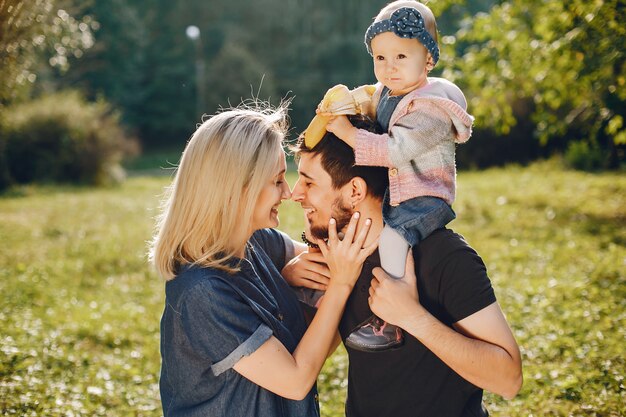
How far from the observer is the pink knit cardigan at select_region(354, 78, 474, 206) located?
2.56 m

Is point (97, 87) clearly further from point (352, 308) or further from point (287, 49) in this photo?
point (352, 308)

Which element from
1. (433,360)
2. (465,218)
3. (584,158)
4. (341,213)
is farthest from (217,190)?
(584,158)

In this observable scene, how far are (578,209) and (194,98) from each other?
1401 inches

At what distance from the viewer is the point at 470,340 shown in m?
2.22

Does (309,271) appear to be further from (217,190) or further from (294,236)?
(294,236)

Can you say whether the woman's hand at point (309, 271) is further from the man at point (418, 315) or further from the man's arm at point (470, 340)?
the man's arm at point (470, 340)

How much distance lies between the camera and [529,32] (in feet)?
32.0

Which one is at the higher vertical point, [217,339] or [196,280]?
[196,280]

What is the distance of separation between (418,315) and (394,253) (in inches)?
11.0

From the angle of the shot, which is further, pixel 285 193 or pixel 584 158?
pixel 584 158

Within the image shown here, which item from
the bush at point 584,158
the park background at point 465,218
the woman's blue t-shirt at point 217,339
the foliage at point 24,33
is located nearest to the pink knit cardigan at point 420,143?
the woman's blue t-shirt at point 217,339

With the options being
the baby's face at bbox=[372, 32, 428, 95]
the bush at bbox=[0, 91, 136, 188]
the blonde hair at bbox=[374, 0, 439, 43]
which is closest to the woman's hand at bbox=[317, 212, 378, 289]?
the baby's face at bbox=[372, 32, 428, 95]

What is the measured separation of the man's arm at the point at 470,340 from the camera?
7.25 feet

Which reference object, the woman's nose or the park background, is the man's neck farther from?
the park background
